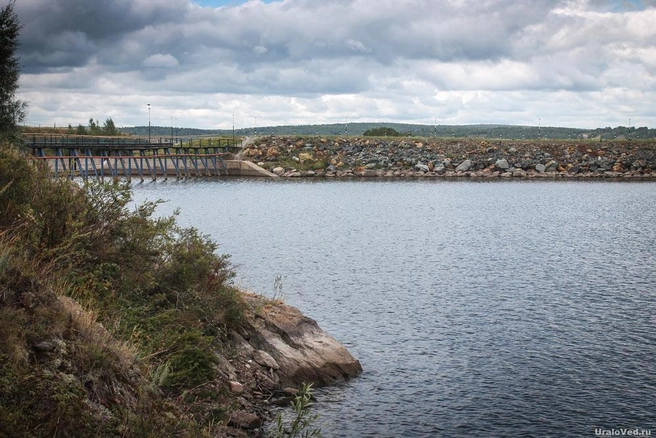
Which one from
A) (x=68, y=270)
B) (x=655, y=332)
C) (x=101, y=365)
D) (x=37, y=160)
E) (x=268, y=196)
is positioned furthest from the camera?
(x=268, y=196)

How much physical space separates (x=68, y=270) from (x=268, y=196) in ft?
219

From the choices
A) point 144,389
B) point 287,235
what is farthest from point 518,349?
point 287,235

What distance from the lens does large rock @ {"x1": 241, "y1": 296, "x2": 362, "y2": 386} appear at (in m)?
17.4

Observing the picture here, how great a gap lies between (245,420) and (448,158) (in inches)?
4354

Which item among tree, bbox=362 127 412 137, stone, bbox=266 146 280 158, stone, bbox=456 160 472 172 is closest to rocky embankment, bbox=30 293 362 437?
stone, bbox=456 160 472 172

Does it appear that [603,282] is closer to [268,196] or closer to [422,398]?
[422,398]

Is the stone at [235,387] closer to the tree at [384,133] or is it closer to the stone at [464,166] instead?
the stone at [464,166]

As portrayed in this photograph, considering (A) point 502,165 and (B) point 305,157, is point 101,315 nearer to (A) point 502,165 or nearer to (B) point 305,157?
(A) point 502,165

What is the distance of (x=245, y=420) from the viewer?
14.3m

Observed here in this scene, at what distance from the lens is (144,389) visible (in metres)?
10.8

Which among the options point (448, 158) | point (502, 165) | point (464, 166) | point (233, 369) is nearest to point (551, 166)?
point (502, 165)

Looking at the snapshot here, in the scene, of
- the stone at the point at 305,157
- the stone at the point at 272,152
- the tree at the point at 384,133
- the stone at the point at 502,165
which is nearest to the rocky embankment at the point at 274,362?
the stone at the point at 502,165

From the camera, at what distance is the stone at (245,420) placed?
1402 centimetres

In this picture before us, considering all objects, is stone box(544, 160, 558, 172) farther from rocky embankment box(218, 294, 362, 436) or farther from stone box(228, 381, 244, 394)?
stone box(228, 381, 244, 394)
